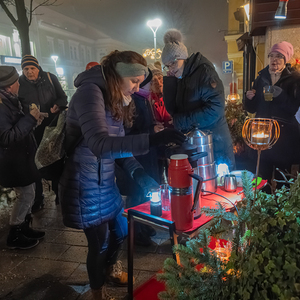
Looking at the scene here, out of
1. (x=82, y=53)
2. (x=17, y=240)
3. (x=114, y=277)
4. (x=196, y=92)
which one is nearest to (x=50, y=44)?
(x=82, y=53)

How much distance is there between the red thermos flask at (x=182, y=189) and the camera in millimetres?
1665

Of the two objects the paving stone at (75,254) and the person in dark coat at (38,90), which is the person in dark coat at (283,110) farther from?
the person in dark coat at (38,90)

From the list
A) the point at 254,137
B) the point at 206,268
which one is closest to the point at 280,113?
the point at 254,137

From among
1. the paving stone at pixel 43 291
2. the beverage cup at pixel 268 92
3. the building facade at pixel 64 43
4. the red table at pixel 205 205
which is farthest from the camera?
the building facade at pixel 64 43

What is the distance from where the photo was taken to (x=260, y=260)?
93 centimetres

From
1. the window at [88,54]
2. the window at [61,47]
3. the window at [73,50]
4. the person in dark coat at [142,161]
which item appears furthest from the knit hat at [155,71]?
the window at [88,54]

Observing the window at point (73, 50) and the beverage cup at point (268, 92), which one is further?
the window at point (73, 50)

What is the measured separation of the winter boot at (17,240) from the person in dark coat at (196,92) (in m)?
2.54

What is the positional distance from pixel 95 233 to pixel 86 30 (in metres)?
72.4

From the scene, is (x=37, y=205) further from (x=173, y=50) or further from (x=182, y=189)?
(x=182, y=189)

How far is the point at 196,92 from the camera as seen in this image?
3.30 meters

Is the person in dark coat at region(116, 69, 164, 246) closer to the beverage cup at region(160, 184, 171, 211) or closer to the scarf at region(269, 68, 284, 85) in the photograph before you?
the beverage cup at region(160, 184, 171, 211)

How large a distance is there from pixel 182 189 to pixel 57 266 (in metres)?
2.40

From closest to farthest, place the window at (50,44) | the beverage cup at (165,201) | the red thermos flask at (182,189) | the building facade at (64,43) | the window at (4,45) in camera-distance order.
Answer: the red thermos flask at (182,189) → the beverage cup at (165,201) → the window at (4,45) → the building facade at (64,43) → the window at (50,44)
